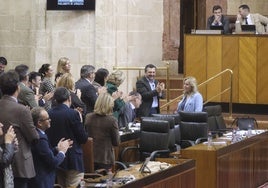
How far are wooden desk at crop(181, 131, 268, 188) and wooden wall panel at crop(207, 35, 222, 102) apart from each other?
3.73 m

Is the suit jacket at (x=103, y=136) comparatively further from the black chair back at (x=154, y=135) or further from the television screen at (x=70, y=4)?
the television screen at (x=70, y=4)

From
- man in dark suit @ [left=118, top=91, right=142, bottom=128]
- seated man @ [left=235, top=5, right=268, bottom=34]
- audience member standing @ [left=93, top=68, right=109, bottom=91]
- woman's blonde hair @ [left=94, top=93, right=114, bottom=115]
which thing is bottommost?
man in dark suit @ [left=118, top=91, right=142, bottom=128]

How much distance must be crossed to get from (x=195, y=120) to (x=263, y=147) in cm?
119

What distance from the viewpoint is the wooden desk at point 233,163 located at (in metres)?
11.6

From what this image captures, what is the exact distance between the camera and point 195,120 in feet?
45.6

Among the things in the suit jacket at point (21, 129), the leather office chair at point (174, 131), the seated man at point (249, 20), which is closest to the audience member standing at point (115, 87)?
the leather office chair at point (174, 131)

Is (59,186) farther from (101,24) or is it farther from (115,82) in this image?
(101,24)

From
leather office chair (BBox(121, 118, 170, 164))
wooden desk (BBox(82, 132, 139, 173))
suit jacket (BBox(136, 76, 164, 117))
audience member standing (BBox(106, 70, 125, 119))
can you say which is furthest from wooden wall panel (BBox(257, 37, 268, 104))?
leather office chair (BBox(121, 118, 170, 164))

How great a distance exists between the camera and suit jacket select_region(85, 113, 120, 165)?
435 inches

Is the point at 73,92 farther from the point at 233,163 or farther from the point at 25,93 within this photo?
the point at 233,163

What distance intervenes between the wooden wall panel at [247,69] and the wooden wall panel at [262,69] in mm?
78

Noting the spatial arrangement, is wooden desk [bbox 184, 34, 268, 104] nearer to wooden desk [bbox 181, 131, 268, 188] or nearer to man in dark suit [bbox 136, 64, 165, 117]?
man in dark suit [bbox 136, 64, 165, 117]

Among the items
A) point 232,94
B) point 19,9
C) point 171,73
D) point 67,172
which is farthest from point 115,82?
point 171,73

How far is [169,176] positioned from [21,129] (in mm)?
1807
